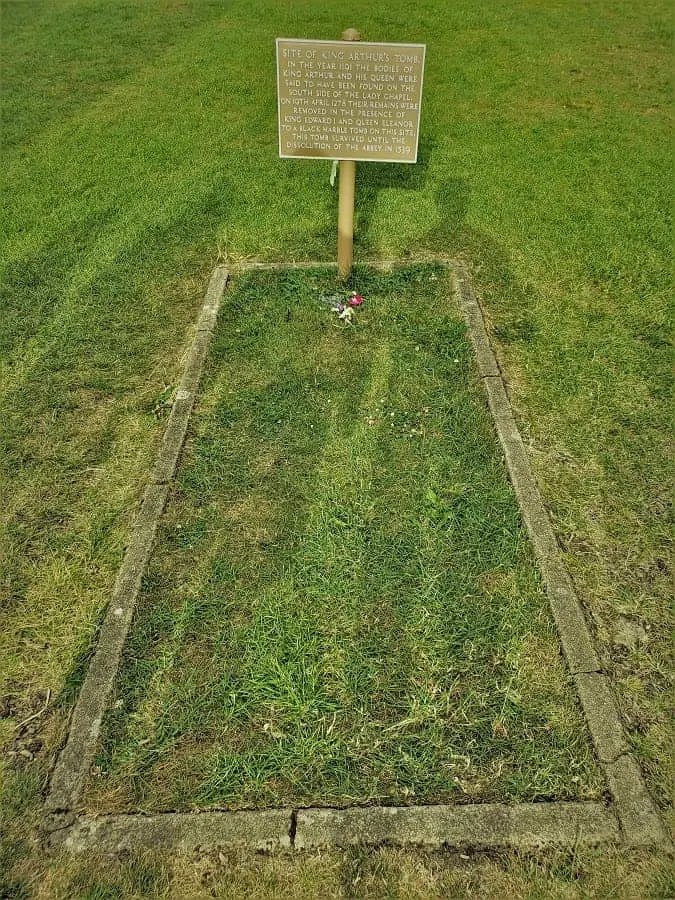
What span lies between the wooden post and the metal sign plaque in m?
0.17

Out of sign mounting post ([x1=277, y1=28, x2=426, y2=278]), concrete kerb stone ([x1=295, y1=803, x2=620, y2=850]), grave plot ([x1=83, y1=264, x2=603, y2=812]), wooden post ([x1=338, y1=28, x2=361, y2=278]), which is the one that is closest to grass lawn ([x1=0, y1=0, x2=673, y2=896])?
concrete kerb stone ([x1=295, y1=803, x2=620, y2=850])

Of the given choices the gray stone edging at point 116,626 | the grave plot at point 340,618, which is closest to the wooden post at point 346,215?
the grave plot at point 340,618

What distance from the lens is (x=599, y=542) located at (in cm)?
342

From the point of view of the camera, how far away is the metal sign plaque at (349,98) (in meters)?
4.28

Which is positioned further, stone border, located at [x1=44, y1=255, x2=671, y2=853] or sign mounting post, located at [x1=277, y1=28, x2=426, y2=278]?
sign mounting post, located at [x1=277, y1=28, x2=426, y2=278]

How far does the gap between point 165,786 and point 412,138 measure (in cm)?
445

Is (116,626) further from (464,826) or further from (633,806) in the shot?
(633,806)

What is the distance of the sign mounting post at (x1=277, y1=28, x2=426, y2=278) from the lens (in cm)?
428

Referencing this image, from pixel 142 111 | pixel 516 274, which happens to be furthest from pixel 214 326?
pixel 142 111

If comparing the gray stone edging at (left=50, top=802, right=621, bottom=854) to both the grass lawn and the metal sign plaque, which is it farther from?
the metal sign plaque

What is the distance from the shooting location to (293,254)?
568 cm

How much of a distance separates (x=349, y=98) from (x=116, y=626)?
12.7 ft

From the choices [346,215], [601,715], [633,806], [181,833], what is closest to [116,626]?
[181,833]

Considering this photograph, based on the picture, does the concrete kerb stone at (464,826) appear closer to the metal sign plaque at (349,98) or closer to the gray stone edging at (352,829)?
the gray stone edging at (352,829)
